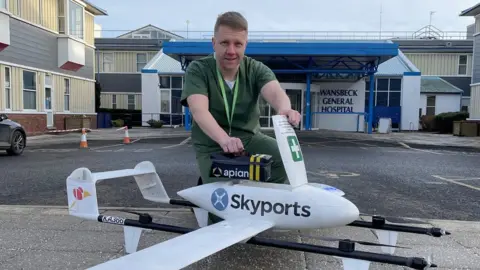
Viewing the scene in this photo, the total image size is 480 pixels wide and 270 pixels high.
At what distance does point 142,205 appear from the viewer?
4941 millimetres

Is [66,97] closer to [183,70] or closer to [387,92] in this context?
[183,70]

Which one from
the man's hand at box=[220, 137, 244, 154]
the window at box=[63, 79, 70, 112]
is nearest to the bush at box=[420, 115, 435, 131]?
the window at box=[63, 79, 70, 112]

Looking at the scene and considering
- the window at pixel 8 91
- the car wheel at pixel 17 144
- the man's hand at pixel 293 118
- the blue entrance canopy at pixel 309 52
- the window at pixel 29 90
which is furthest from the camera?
the blue entrance canopy at pixel 309 52

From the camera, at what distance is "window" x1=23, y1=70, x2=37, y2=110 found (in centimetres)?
1869

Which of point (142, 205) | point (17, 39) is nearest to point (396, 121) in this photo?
point (17, 39)

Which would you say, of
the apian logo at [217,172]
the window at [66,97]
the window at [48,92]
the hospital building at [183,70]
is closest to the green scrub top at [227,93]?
the apian logo at [217,172]

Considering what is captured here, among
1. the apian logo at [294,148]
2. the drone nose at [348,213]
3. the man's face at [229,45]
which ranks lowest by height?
the drone nose at [348,213]

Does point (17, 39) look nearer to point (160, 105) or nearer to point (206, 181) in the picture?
point (160, 105)

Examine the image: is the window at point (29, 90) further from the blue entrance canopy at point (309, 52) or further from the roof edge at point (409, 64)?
the roof edge at point (409, 64)

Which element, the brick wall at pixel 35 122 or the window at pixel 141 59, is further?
the window at pixel 141 59

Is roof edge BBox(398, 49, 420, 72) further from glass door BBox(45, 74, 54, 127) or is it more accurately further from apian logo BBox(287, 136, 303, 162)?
apian logo BBox(287, 136, 303, 162)

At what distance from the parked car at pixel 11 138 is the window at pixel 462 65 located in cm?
3584

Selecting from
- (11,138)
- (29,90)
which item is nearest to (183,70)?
(29,90)

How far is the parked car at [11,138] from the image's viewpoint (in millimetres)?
10320
